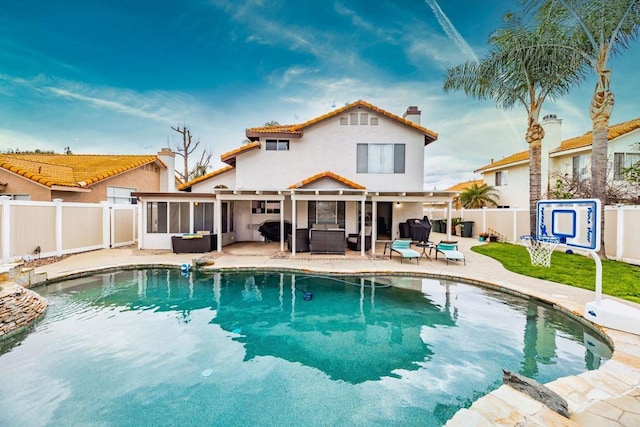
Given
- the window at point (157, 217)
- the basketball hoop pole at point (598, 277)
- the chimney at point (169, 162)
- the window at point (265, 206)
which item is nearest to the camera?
the basketball hoop pole at point (598, 277)

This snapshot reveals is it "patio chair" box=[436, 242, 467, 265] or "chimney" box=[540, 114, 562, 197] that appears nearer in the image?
"patio chair" box=[436, 242, 467, 265]

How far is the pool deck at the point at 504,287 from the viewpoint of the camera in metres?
3.07

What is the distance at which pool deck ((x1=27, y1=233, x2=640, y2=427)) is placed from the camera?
3.07 m

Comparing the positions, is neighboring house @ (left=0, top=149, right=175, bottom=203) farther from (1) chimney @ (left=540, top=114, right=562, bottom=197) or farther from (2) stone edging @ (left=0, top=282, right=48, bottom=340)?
(1) chimney @ (left=540, top=114, right=562, bottom=197)

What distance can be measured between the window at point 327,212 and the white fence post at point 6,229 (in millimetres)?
12863

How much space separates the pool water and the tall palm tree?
9.08 m

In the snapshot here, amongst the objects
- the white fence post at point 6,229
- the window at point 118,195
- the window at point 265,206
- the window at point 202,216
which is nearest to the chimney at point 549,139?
the window at point 265,206

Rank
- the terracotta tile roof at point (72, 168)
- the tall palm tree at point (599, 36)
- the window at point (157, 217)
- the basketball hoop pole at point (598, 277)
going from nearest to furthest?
the basketball hoop pole at point (598, 277), the tall palm tree at point (599, 36), the window at point (157, 217), the terracotta tile roof at point (72, 168)

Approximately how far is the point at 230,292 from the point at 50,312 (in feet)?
14.6

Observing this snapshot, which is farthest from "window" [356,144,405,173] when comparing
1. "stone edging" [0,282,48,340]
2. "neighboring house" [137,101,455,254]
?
"stone edging" [0,282,48,340]

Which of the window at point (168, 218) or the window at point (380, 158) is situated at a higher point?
the window at point (380, 158)

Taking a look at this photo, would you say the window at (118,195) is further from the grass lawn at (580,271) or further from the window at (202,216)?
the grass lawn at (580,271)

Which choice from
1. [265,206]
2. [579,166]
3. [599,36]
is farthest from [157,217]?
[579,166]

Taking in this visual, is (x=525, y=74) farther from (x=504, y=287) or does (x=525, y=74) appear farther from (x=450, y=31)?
(x=504, y=287)
